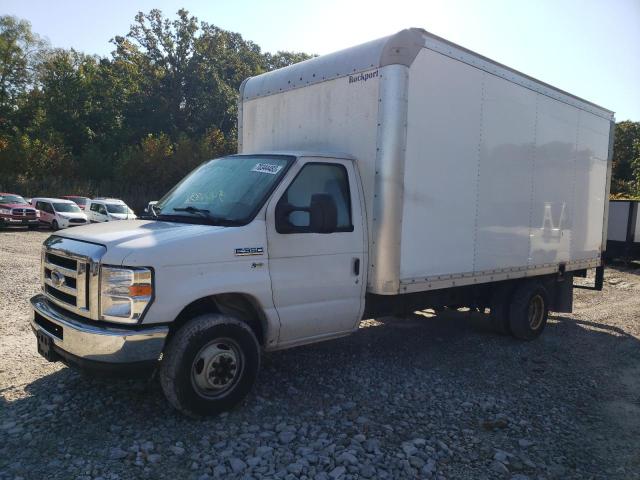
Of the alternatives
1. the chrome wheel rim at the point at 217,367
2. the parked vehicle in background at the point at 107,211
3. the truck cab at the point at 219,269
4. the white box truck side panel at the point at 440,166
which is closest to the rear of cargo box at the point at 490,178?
the white box truck side panel at the point at 440,166

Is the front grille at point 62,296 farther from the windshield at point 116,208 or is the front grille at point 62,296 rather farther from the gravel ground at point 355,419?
the windshield at point 116,208

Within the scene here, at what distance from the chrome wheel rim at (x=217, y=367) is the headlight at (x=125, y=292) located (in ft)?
2.12

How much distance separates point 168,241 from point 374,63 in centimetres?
268

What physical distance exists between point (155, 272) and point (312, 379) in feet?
7.34

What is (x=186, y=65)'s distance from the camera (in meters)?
48.7

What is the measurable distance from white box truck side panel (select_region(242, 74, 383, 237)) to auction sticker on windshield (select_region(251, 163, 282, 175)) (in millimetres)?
832

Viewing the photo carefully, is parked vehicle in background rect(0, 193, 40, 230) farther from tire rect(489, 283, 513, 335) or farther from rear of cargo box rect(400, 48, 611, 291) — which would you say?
rear of cargo box rect(400, 48, 611, 291)

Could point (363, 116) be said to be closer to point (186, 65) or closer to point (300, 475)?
point (300, 475)

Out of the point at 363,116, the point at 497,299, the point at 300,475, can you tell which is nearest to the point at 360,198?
the point at 363,116

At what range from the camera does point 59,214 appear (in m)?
24.3

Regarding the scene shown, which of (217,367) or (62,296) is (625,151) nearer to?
(217,367)

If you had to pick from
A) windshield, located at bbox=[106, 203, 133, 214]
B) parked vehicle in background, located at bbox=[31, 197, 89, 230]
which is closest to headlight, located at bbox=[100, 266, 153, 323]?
windshield, located at bbox=[106, 203, 133, 214]

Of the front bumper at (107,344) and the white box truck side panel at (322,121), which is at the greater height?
the white box truck side panel at (322,121)

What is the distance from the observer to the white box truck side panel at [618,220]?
17.1 metres
